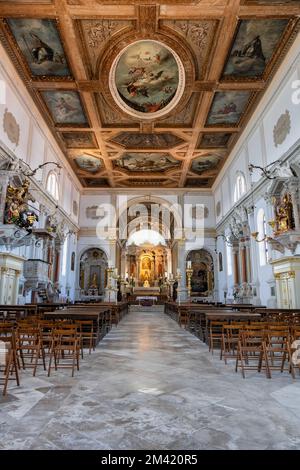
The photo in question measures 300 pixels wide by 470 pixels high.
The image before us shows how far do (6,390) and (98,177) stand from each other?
21603 mm

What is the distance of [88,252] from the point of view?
26422 mm

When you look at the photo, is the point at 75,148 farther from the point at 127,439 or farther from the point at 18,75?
the point at 127,439

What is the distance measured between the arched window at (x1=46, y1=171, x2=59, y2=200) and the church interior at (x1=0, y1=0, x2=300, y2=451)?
6.9 inches

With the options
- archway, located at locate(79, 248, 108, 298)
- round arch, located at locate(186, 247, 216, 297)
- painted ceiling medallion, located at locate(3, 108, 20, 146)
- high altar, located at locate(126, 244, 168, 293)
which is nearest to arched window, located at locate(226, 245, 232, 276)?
round arch, located at locate(186, 247, 216, 297)

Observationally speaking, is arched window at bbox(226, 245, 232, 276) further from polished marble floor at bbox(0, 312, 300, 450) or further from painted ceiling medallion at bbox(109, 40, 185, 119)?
polished marble floor at bbox(0, 312, 300, 450)

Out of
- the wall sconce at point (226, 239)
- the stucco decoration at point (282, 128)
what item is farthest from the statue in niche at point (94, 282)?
the stucco decoration at point (282, 128)

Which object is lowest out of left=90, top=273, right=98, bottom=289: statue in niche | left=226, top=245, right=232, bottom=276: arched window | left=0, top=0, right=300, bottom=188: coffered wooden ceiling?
left=90, top=273, right=98, bottom=289: statue in niche

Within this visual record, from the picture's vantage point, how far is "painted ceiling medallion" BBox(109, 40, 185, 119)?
12.7 meters

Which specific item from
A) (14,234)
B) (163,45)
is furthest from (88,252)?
(163,45)

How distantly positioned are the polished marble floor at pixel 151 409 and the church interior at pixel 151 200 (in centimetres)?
3

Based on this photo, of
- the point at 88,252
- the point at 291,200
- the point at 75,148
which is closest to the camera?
the point at 291,200

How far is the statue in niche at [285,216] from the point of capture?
10812mm

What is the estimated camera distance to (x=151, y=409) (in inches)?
146
